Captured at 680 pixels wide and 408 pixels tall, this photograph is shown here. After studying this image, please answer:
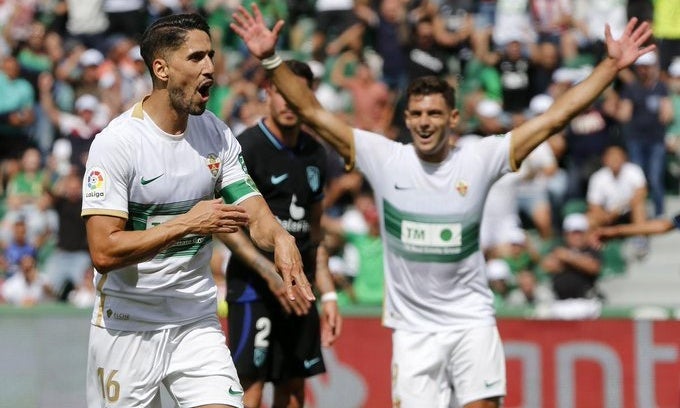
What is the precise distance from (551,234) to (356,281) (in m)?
2.37

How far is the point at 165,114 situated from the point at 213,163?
1.20 feet

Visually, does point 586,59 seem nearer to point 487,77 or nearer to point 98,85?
point 487,77

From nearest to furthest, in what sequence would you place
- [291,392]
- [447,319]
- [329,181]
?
[447,319], [291,392], [329,181]

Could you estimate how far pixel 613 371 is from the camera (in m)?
11.4

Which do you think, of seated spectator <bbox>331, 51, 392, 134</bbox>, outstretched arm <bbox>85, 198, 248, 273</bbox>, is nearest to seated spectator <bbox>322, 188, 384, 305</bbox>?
seated spectator <bbox>331, 51, 392, 134</bbox>

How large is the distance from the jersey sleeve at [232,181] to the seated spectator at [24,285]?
8984 mm

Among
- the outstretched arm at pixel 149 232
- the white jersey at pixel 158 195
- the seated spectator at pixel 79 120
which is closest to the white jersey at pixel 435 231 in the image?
the white jersey at pixel 158 195

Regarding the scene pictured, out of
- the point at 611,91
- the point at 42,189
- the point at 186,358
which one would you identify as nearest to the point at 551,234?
the point at 611,91

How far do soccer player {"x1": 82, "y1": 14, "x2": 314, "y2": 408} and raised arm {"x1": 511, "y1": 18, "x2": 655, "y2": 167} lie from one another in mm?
2254

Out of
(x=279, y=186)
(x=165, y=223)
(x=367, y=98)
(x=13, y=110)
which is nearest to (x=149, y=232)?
(x=165, y=223)

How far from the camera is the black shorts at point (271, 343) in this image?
29.2ft

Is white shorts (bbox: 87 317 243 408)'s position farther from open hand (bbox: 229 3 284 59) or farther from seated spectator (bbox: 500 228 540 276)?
seated spectator (bbox: 500 228 540 276)

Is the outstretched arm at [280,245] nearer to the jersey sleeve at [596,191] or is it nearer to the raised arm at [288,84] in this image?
the raised arm at [288,84]

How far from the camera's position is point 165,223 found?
6.32m
